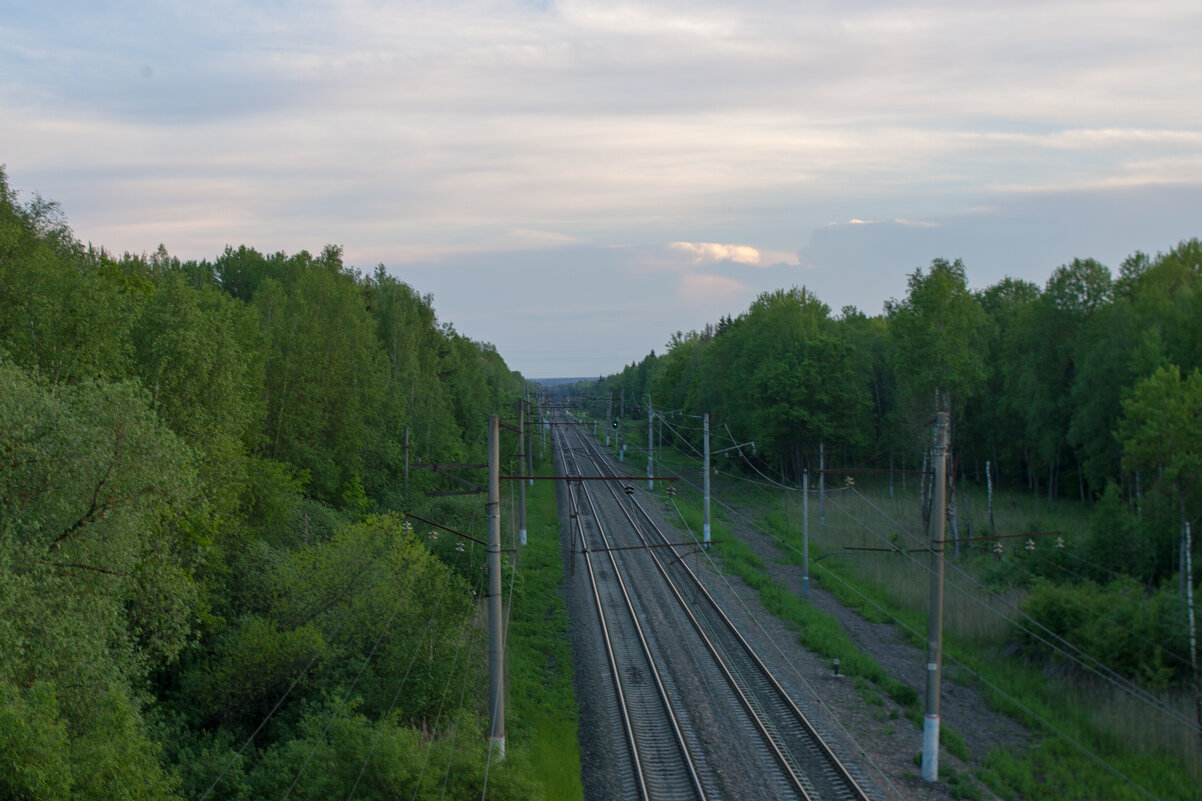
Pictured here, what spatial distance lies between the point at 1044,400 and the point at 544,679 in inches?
1285

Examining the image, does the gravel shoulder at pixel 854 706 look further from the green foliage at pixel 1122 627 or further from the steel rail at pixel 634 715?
the green foliage at pixel 1122 627

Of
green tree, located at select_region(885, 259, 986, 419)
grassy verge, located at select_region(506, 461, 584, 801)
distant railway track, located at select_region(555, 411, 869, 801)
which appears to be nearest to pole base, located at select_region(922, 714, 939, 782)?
distant railway track, located at select_region(555, 411, 869, 801)

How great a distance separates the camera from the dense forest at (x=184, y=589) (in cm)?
1191

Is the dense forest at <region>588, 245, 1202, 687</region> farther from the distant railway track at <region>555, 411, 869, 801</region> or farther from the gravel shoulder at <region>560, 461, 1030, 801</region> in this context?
the distant railway track at <region>555, 411, 869, 801</region>

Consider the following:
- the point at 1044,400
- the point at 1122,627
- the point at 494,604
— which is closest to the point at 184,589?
the point at 494,604

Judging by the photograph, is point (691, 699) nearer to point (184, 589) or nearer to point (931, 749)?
point (931, 749)

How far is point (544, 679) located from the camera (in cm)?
1966

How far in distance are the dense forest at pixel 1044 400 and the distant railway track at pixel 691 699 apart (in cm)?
675

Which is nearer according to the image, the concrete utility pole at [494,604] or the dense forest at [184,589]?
the dense forest at [184,589]

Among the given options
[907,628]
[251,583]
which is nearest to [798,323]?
[907,628]

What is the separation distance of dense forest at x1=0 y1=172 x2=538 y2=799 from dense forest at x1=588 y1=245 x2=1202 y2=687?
12.3m

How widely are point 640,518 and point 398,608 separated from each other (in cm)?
2248

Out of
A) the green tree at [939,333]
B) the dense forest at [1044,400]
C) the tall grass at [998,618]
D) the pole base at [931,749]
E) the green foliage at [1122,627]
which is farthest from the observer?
the green tree at [939,333]

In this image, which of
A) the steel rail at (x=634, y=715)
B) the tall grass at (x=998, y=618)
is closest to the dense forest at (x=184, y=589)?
the steel rail at (x=634, y=715)
